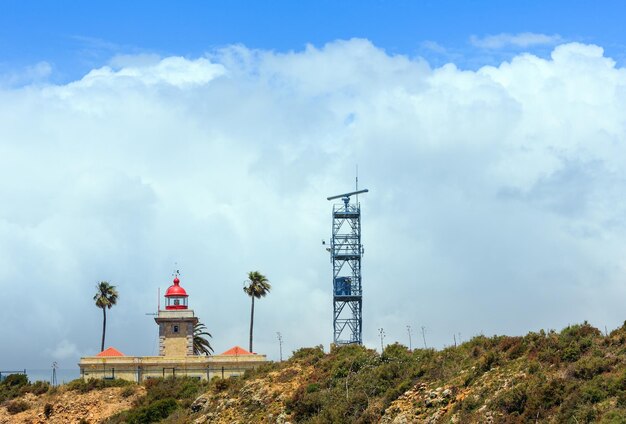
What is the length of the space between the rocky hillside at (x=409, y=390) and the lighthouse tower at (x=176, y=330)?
12021 millimetres

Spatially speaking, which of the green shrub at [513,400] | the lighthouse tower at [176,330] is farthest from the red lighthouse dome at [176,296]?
the green shrub at [513,400]

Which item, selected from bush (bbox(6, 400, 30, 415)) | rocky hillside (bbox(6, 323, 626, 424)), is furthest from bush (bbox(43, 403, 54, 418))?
bush (bbox(6, 400, 30, 415))

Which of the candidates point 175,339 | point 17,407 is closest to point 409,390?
point 17,407

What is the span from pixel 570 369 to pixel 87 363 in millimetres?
53327

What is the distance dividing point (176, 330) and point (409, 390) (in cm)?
4157

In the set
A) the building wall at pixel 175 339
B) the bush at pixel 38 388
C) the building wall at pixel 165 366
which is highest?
the building wall at pixel 175 339

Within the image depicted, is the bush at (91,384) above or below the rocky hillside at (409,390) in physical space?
above

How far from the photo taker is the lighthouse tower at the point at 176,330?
97625mm

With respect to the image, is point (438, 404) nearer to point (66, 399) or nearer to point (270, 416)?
point (270, 416)

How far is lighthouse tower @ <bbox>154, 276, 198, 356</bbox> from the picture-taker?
320 feet

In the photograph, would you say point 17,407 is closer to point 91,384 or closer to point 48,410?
point 48,410

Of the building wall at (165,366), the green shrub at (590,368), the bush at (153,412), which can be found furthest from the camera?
the building wall at (165,366)

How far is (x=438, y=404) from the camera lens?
5738 cm

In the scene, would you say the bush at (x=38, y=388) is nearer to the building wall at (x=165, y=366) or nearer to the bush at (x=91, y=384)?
the bush at (x=91, y=384)
